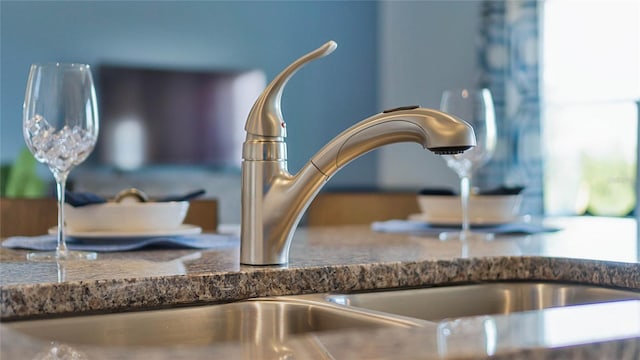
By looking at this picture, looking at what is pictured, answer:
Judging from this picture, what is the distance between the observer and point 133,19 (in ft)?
18.1

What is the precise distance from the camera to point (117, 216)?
1.41 meters

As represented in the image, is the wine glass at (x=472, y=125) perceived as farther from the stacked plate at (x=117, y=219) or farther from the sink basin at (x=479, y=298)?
the stacked plate at (x=117, y=219)

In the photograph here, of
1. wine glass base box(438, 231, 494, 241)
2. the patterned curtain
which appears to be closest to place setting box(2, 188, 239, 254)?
wine glass base box(438, 231, 494, 241)

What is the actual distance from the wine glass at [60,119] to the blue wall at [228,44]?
4097 millimetres

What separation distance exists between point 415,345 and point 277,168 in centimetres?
56

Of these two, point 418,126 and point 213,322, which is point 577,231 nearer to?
point 418,126

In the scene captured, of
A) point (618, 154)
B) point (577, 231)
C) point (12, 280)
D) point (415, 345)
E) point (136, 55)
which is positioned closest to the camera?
point (415, 345)

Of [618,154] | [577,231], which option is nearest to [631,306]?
[577,231]

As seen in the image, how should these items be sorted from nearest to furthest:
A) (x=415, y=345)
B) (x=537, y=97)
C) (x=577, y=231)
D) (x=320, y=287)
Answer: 1. (x=415, y=345)
2. (x=320, y=287)
3. (x=577, y=231)
4. (x=537, y=97)

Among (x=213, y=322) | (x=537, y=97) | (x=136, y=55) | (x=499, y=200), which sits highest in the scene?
(x=136, y=55)

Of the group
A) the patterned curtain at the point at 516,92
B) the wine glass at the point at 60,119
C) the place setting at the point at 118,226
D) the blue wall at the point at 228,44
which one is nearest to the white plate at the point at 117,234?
the place setting at the point at 118,226

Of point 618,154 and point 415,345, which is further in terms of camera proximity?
point 618,154

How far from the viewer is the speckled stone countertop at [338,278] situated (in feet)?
1.99

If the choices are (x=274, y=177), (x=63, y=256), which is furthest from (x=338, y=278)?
(x=63, y=256)
